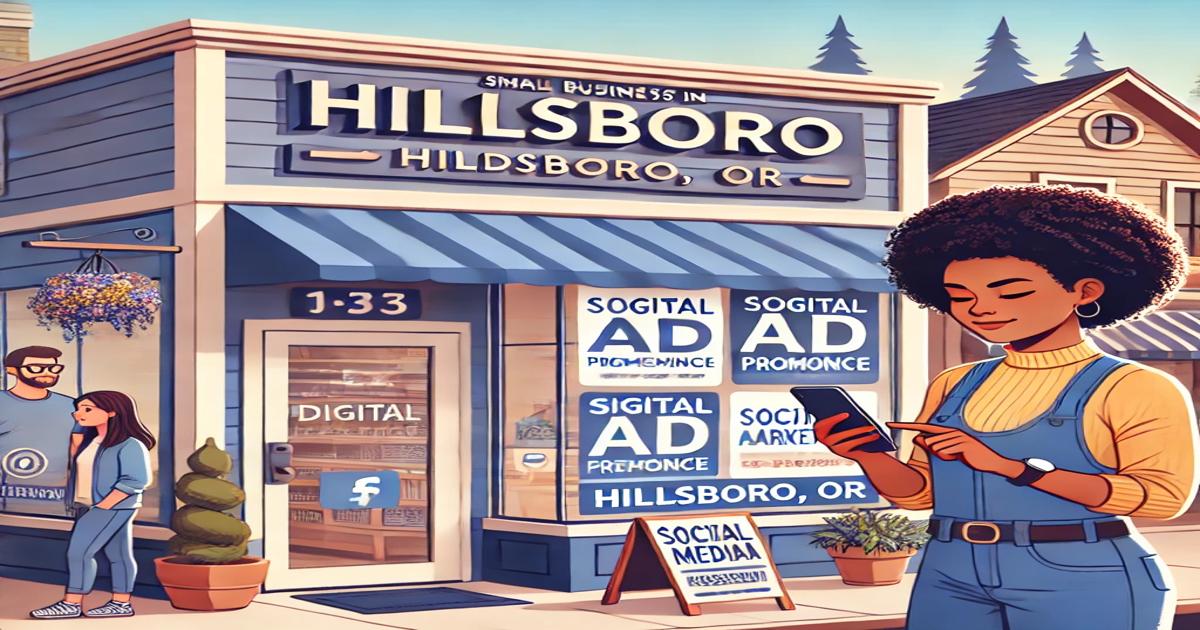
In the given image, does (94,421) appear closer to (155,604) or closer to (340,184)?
(155,604)

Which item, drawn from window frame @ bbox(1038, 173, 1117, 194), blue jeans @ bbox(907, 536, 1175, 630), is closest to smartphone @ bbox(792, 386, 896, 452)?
blue jeans @ bbox(907, 536, 1175, 630)

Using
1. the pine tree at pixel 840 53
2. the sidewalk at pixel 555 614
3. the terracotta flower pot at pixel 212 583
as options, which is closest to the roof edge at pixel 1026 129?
the sidewalk at pixel 555 614

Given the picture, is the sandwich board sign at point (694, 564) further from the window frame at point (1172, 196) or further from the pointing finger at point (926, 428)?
the window frame at point (1172, 196)

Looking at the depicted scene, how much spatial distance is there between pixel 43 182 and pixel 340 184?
3169 mm

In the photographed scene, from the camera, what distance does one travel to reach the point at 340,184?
1490cm

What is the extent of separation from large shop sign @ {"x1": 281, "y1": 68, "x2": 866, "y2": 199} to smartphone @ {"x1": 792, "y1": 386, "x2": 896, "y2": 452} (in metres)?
9.60

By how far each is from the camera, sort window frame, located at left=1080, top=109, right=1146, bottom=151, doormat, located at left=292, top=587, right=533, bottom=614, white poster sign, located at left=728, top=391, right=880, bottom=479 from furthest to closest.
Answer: window frame, located at left=1080, top=109, right=1146, bottom=151 → white poster sign, located at left=728, top=391, right=880, bottom=479 → doormat, located at left=292, top=587, right=533, bottom=614

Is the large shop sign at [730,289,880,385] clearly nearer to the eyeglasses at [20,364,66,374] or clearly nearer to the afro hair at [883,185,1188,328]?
the eyeglasses at [20,364,66,374]

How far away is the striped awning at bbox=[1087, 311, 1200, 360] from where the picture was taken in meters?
20.3

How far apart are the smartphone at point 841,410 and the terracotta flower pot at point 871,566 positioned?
9462 mm

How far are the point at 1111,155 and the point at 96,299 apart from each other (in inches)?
527

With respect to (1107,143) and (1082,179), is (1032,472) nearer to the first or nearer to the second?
(1082,179)

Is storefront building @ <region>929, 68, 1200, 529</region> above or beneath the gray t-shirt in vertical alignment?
above

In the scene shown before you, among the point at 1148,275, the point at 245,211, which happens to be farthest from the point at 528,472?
the point at 1148,275
